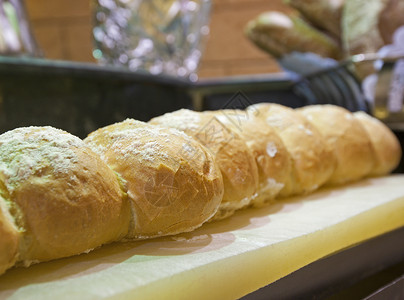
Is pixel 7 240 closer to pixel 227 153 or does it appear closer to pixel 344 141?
pixel 227 153

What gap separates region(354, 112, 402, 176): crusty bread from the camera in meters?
1.21

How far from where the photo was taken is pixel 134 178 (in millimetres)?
625

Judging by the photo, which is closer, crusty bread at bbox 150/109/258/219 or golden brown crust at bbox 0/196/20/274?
golden brown crust at bbox 0/196/20/274

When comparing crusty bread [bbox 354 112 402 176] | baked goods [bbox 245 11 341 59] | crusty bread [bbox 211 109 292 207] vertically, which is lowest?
crusty bread [bbox 354 112 402 176]

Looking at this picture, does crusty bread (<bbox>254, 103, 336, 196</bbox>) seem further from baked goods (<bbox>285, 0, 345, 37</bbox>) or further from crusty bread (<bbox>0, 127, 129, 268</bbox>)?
baked goods (<bbox>285, 0, 345, 37</bbox>)

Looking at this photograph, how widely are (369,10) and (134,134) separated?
1.26 m

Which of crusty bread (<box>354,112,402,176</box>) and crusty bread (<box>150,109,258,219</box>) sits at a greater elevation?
crusty bread (<box>150,109,258,219</box>)

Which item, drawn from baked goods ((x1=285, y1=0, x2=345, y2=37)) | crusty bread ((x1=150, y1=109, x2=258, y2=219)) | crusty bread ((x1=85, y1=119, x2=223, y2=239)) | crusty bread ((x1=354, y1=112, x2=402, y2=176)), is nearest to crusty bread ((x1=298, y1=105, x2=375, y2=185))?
crusty bread ((x1=354, y1=112, x2=402, y2=176))

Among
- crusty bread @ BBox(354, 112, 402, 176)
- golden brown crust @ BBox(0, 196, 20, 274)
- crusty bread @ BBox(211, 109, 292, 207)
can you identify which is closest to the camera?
golden brown crust @ BBox(0, 196, 20, 274)

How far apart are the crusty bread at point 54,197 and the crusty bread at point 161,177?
27mm

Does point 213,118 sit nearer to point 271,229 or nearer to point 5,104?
point 271,229

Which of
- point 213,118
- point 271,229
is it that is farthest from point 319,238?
point 213,118

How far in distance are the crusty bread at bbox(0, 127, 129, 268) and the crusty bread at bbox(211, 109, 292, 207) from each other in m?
Result: 0.34

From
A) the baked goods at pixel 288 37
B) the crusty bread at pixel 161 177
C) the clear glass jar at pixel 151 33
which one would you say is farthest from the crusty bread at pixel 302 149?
the clear glass jar at pixel 151 33
